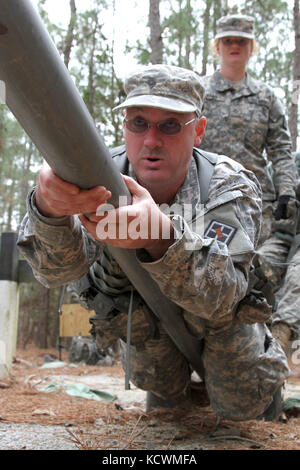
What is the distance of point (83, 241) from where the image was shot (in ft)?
6.50

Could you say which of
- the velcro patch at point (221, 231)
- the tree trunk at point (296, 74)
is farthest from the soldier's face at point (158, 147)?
the tree trunk at point (296, 74)

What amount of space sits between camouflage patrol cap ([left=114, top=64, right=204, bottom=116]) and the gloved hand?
2049 millimetres

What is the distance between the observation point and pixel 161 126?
2.04 m

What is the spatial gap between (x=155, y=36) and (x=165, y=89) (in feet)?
13.5

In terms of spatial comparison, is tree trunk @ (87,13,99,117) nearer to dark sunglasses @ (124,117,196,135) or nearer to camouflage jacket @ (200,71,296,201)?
camouflage jacket @ (200,71,296,201)

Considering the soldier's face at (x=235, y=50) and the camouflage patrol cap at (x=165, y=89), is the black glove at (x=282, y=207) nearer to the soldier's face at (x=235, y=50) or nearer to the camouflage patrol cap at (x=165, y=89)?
the soldier's face at (x=235, y=50)

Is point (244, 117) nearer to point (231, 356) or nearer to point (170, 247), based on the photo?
point (231, 356)

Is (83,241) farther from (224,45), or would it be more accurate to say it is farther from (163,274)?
(224,45)

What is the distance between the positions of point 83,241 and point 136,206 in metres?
0.53

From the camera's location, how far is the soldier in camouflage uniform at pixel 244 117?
3863mm

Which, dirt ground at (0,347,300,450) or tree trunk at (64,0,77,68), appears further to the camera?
tree trunk at (64,0,77,68)

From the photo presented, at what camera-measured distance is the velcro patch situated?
1.99 m

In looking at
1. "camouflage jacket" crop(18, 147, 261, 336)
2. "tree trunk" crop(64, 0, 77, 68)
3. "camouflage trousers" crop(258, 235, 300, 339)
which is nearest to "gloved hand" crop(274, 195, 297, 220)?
"camouflage trousers" crop(258, 235, 300, 339)

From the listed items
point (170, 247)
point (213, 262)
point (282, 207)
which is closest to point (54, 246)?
point (170, 247)
